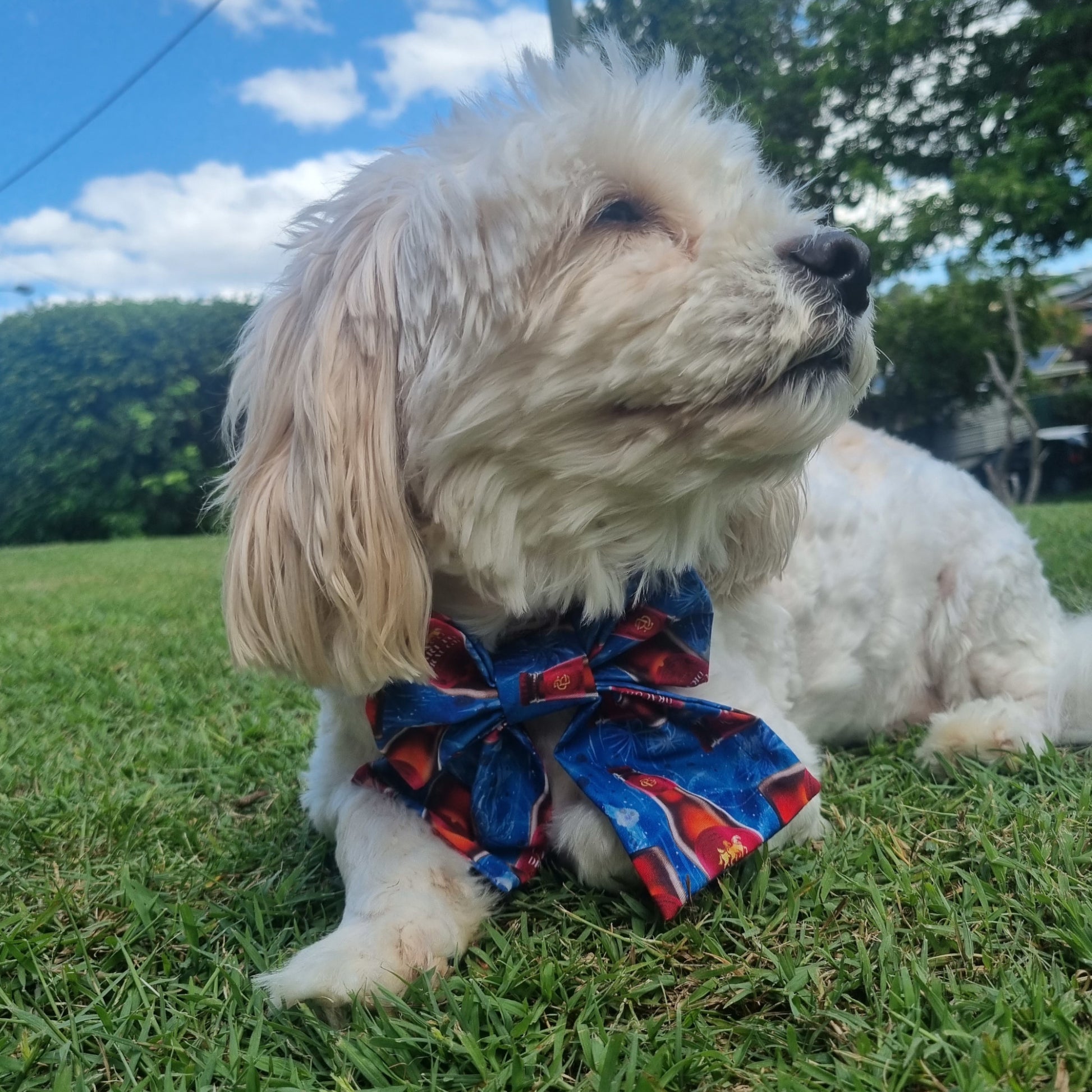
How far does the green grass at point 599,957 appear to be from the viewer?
45.5 inches

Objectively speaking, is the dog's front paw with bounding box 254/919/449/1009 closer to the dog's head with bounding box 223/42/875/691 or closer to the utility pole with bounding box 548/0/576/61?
the dog's head with bounding box 223/42/875/691

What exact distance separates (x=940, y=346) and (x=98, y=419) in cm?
1683

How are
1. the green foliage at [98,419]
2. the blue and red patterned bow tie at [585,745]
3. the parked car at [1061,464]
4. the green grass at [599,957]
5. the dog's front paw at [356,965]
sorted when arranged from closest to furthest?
1. the green grass at [599,957]
2. the dog's front paw at [356,965]
3. the blue and red patterned bow tie at [585,745]
4. the green foliage at [98,419]
5. the parked car at [1061,464]

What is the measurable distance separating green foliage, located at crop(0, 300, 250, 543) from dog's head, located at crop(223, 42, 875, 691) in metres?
12.8

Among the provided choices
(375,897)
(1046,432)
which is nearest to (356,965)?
(375,897)

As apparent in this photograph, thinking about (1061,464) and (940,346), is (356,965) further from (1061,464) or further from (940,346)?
(1061,464)

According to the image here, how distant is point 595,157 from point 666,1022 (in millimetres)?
1271

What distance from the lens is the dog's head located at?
4.66ft

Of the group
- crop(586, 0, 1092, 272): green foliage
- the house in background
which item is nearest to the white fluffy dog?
crop(586, 0, 1092, 272): green foliage

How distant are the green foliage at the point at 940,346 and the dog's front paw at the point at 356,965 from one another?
19760 millimetres

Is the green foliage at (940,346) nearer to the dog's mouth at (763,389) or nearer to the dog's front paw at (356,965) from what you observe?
the dog's mouth at (763,389)

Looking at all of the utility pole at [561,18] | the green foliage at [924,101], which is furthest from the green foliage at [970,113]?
the utility pole at [561,18]

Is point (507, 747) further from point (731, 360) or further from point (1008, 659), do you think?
point (1008, 659)

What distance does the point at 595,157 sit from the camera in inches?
59.3
